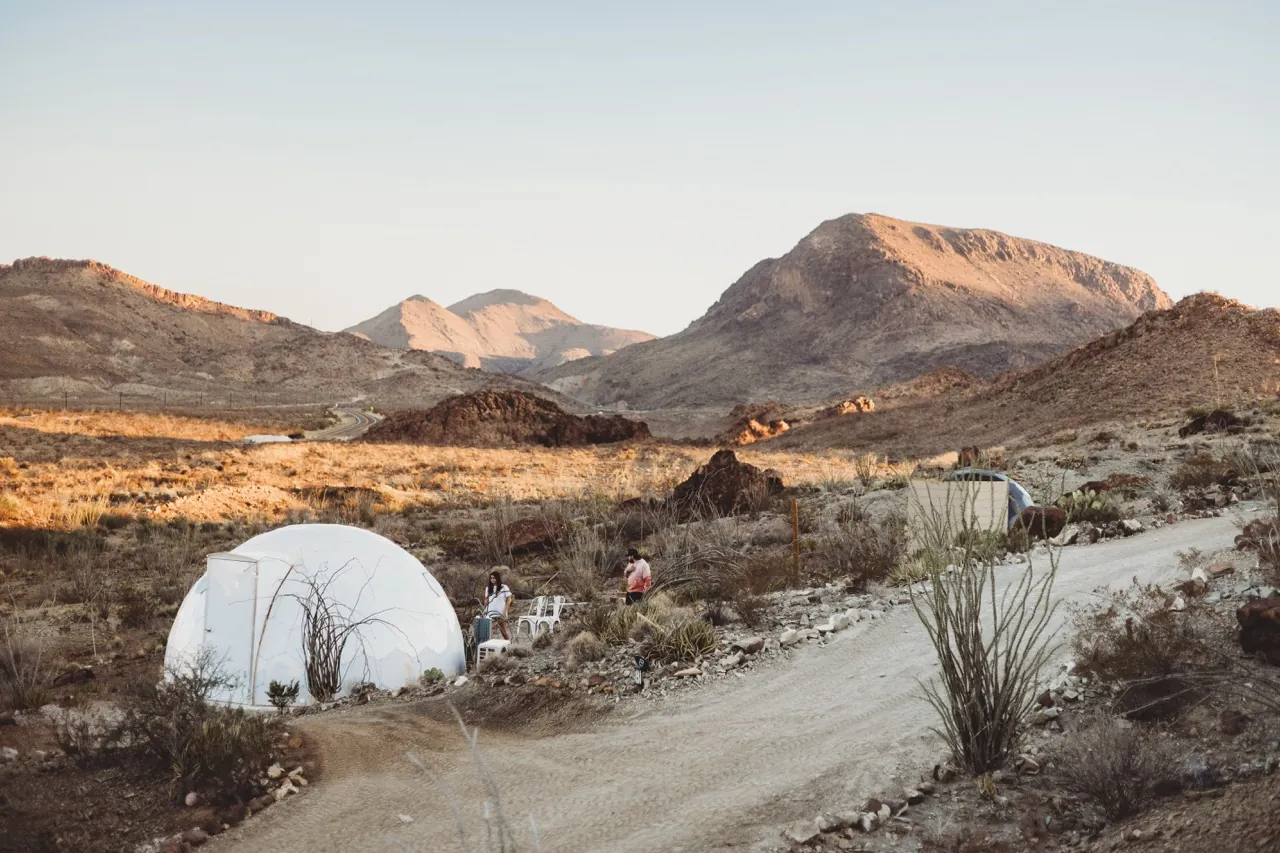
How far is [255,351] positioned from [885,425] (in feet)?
265

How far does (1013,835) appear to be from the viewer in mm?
6055

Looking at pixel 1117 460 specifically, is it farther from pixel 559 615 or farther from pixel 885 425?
pixel 885 425

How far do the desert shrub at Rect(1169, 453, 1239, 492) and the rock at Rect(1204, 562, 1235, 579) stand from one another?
8.85 meters

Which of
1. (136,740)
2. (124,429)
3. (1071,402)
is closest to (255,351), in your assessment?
(124,429)

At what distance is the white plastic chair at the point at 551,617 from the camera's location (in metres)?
13.0

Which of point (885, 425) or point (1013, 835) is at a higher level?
point (885, 425)

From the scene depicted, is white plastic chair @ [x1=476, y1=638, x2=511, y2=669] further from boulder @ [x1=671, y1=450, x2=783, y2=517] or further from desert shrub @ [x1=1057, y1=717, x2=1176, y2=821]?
boulder @ [x1=671, y1=450, x2=783, y2=517]

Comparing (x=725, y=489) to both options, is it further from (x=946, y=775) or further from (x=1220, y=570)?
(x=946, y=775)

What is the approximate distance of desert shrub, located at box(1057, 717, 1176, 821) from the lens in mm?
5992

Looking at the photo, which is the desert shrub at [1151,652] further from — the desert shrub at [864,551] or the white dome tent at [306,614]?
the white dome tent at [306,614]

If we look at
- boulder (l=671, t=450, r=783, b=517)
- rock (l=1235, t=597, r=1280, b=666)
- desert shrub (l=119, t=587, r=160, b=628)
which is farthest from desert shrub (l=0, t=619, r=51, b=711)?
boulder (l=671, t=450, r=783, b=517)

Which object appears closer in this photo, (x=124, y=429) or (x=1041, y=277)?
(x=124, y=429)

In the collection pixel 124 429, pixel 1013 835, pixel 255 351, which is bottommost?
pixel 1013 835

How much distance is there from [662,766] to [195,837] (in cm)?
341
